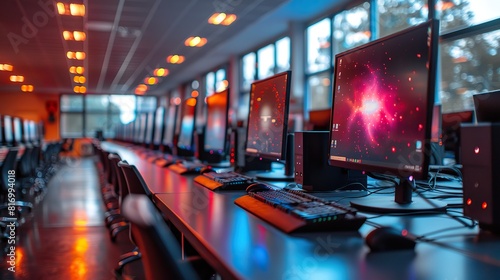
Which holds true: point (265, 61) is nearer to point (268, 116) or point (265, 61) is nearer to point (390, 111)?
point (268, 116)

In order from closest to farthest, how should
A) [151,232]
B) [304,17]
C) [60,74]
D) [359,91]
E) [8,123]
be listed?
[151,232] → [359,91] → [8,123] → [304,17] → [60,74]

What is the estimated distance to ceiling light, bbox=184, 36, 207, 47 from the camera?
9.12 m

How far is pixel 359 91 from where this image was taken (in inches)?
61.8

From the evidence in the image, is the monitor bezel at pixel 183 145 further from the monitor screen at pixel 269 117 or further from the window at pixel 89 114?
the window at pixel 89 114

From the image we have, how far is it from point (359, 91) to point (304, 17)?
24.2 ft

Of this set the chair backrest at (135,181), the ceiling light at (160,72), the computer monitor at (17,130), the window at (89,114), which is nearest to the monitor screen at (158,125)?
the computer monitor at (17,130)

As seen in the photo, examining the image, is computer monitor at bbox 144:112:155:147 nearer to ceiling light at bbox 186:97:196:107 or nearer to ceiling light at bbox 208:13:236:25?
ceiling light at bbox 208:13:236:25

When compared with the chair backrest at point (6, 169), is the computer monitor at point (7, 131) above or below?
above

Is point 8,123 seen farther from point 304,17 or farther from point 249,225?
point 249,225

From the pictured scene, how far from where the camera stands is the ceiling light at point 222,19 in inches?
288

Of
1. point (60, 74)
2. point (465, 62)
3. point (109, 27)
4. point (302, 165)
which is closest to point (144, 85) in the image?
point (60, 74)

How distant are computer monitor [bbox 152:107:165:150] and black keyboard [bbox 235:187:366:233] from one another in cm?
460

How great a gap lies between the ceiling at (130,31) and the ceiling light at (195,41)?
15 cm

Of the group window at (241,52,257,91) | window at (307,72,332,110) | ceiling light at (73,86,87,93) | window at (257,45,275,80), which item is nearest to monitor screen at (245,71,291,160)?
window at (307,72,332,110)
